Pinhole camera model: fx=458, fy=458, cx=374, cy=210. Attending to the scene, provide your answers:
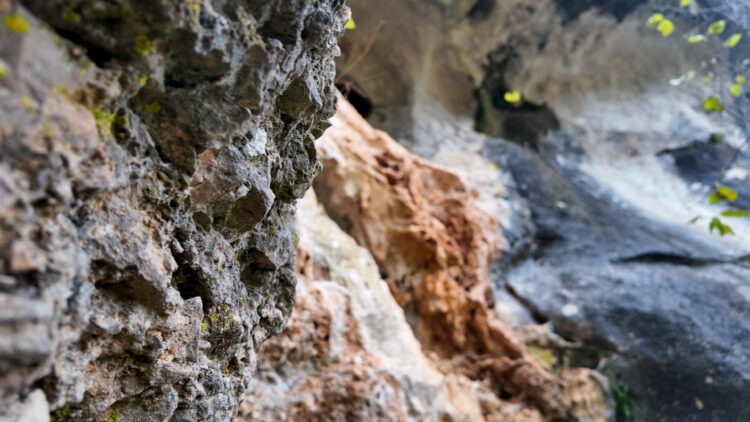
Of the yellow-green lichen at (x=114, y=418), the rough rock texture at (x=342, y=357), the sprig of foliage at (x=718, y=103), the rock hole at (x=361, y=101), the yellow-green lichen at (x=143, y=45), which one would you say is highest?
the sprig of foliage at (x=718, y=103)

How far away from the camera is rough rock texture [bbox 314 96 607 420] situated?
354 centimetres

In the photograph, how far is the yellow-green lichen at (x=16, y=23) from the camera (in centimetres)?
63

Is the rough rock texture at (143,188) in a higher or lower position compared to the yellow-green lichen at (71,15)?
lower

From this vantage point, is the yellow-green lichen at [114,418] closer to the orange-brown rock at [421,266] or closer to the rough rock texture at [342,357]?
the rough rock texture at [342,357]

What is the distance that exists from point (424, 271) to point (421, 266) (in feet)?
0.16

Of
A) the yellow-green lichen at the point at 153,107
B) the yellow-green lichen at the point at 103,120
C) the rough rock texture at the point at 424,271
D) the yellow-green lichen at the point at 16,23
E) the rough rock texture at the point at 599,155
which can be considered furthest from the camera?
the rough rock texture at the point at 599,155

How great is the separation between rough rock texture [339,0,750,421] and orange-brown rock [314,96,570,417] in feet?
1.48

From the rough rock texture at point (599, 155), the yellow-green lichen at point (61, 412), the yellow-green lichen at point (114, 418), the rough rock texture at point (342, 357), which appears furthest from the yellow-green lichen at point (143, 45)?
the rough rock texture at point (599, 155)

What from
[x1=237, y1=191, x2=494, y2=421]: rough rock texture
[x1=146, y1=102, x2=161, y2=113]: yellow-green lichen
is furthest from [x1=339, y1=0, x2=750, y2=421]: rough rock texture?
[x1=146, y1=102, x2=161, y2=113]: yellow-green lichen

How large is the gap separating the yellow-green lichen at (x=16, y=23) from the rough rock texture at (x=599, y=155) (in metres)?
3.62

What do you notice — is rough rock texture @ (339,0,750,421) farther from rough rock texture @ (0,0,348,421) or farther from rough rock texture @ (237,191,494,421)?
rough rock texture @ (0,0,348,421)

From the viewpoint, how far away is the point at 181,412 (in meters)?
1.24

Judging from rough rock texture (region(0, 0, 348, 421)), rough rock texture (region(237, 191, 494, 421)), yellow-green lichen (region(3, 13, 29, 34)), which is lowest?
rough rock texture (region(237, 191, 494, 421))

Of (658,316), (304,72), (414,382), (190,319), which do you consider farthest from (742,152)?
(190,319)
